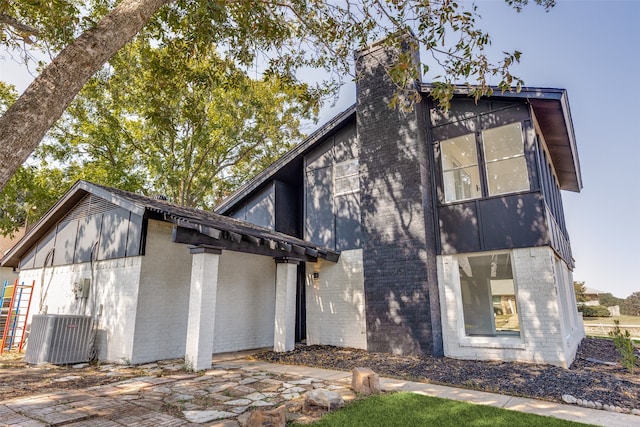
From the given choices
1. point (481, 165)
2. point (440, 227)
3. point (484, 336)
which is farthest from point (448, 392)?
point (481, 165)

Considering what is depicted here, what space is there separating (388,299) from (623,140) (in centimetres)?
1446

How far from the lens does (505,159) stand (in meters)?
8.34

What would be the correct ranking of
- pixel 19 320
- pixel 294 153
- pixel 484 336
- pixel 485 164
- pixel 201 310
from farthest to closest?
pixel 294 153 → pixel 19 320 → pixel 485 164 → pixel 484 336 → pixel 201 310

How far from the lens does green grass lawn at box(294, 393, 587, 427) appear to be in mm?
3922

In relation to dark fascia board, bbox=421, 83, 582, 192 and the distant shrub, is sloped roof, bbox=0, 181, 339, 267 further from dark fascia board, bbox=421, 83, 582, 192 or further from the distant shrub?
the distant shrub

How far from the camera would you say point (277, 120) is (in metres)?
19.3

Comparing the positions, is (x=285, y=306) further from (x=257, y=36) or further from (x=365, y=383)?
(x=257, y=36)

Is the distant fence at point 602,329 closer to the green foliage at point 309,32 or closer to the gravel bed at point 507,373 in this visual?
the gravel bed at point 507,373

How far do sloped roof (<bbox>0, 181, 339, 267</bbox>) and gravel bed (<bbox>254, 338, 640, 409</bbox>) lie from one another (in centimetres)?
255

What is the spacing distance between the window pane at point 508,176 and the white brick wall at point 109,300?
8290mm

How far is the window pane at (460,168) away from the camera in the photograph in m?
8.69

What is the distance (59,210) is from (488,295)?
41.2 ft

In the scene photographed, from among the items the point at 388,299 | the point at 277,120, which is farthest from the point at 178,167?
the point at 388,299

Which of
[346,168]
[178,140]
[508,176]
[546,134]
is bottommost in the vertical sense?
[508,176]
